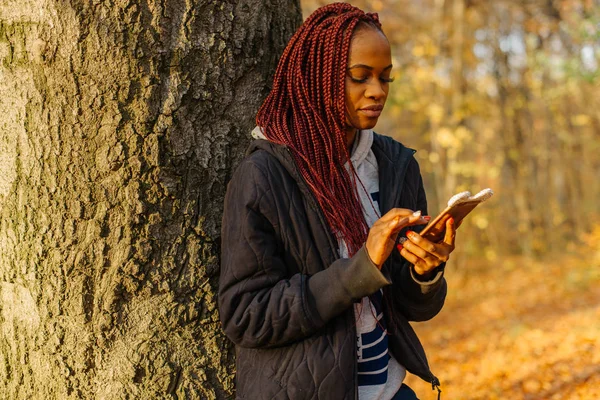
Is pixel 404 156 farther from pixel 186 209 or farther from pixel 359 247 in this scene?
pixel 186 209

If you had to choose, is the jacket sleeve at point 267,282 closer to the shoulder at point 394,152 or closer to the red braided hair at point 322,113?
the red braided hair at point 322,113

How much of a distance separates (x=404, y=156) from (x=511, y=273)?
13.3 m

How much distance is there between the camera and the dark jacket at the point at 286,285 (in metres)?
2.08

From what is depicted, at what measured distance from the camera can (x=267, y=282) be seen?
2129 mm

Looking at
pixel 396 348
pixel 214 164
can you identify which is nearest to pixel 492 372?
pixel 396 348

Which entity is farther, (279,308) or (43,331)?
(43,331)

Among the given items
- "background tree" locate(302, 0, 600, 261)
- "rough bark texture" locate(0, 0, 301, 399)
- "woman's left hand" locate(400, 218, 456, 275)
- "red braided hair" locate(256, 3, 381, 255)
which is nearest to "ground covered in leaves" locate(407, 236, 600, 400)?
"background tree" locate(302, 0, 600, 261)

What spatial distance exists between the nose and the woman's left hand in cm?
53

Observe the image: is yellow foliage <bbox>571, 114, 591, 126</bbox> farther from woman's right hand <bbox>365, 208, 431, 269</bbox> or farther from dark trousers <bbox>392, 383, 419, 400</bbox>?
woman's right hand <bbox>365, 208, 431, 269</bbox>

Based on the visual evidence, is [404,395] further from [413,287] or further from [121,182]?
[121,182]

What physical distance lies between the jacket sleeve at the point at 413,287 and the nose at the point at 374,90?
0.41 metres

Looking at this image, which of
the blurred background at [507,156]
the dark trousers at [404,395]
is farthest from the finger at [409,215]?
the blurred background at [507,156]

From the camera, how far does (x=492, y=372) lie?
689 cm

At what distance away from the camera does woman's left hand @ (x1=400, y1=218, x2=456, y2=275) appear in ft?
6.73
